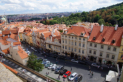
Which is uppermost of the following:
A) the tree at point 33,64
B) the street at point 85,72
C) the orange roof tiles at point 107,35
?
the orange roof tiles at point 107,35

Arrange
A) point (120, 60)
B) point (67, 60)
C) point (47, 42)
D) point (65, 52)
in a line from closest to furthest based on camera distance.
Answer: point (120, 60), point (67, 60), point (65, 52), point (47, 42)

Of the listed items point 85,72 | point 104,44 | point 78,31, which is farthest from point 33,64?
point 104,44

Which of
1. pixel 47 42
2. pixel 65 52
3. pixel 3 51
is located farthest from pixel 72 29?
pixel 3 51

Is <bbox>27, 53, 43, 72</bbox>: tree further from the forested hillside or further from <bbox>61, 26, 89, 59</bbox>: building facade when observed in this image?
the forested hillside

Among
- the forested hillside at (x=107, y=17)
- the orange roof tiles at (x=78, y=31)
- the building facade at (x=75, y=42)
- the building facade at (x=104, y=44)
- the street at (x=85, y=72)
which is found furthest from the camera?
the forested hillside at (x=107, y=17)

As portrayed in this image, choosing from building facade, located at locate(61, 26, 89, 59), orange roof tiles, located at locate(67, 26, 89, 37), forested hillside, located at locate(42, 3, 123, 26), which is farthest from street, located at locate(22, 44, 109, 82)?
forested hillside, located at locate(42, 3, 123, 26)

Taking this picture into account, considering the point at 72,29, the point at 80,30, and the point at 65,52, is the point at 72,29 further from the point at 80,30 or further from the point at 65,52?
the point at 65,52

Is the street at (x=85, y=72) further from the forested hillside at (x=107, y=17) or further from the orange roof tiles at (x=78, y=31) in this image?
the forested hillside at (x=107, y=17)

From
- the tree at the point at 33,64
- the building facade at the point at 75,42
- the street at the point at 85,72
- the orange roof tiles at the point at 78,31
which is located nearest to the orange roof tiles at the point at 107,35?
the orange roof tiles at the point at 78,31
